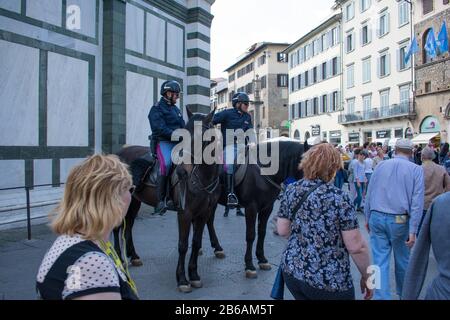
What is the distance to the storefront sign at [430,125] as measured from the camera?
96.2 feet

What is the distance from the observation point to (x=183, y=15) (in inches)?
537

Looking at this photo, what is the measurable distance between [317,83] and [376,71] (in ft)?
33.2

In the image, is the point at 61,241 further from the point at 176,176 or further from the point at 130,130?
the point at 130,130

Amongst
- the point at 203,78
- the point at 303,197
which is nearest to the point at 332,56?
the point at 203,78

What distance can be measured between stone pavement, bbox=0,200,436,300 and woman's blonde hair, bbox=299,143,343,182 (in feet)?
7.40

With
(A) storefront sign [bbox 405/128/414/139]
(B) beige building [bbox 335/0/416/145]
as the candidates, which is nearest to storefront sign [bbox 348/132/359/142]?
(B) beige building [bbox 335/0/416/145]

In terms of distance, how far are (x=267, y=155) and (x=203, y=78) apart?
8.45m

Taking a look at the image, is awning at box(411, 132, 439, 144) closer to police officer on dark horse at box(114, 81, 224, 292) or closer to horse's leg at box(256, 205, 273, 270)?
horse's leg at box(256, 205, 273, 270)

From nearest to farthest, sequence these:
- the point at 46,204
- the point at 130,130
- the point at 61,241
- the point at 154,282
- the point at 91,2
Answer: the point at 61,241 < the point at 154,282 < the point at 46,204 < the point at 91,2 < the point at 130,130

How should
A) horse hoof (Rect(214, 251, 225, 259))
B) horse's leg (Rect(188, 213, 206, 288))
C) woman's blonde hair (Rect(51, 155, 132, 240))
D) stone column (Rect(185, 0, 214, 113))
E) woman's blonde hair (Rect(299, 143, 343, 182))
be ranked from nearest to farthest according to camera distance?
woman's blonde hair (Rect(51, 155, 132, 240)), woman's blonde hair (Rect(299, 143, 343, 182)), horse's leg (Rect(188, 213, 206, 288)), horse hoof (Rect(214, 251, 225, 259)), stone column (Rect(185, 0, 214, 113))

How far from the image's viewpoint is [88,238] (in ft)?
5.99

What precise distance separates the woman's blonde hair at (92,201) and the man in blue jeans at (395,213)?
11.8 ft

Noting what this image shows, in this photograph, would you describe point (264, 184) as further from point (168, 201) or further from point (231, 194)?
point (168, 201)

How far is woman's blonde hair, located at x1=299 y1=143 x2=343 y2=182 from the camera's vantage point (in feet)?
9.82
